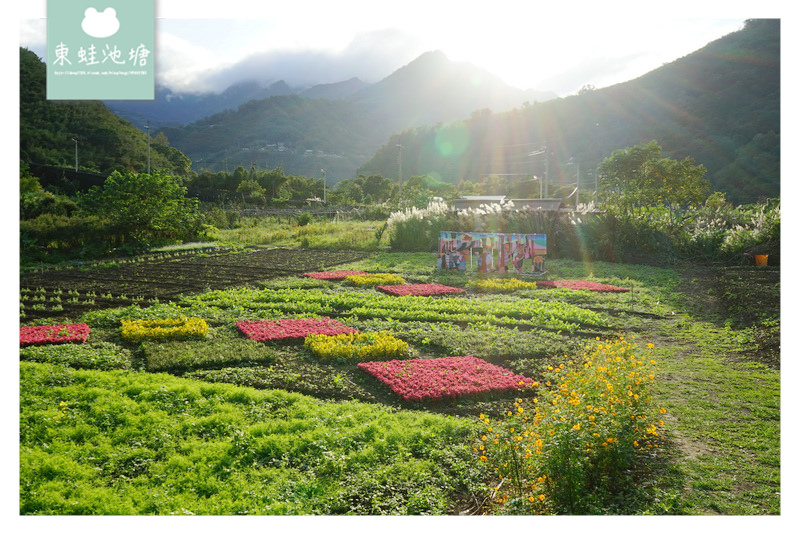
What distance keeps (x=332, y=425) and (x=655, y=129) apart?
29.4 m

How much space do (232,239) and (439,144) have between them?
145ft

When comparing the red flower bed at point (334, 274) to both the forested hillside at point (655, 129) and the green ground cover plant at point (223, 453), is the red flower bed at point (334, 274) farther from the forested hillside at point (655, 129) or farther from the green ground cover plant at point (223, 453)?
the forested hillside at point (655, 129)

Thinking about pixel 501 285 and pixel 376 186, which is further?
pixel 376 186

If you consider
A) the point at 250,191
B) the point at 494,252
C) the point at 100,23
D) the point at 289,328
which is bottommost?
the point at 289,328

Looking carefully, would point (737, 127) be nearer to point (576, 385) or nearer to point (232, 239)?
point (576, 385)

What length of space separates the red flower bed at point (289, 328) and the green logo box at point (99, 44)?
3.17 m

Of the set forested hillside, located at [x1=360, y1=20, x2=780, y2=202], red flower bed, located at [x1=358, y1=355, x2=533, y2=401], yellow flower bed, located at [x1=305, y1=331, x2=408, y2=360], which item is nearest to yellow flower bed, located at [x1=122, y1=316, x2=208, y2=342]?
yellow flower bed, located at [x1=305, y1=331, x2=408, y2=360]

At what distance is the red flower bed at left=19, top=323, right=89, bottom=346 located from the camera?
5883 millimetres

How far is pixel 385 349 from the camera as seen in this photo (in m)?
5.98

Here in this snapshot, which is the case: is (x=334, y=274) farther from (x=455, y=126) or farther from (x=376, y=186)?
(x=455, y=126)

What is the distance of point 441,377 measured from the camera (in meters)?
5.10

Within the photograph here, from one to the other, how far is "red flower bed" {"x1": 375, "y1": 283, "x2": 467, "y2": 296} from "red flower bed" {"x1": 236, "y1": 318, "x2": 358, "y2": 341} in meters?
2.62

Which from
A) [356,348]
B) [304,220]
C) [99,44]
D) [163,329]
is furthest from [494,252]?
[304,220]

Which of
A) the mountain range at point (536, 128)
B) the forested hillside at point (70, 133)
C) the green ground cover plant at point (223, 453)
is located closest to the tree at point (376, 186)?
the mountain range at point (536, 128)
